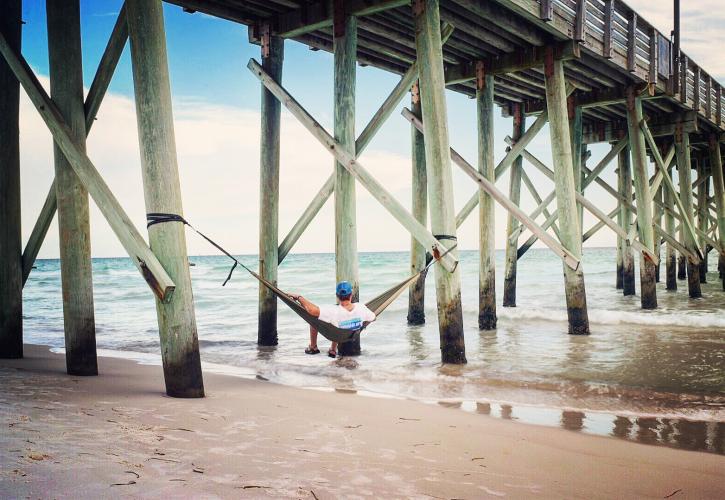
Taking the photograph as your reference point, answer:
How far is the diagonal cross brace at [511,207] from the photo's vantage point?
844 cm

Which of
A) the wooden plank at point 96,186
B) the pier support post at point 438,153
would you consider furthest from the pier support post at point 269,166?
the wooden plank at point 96,186

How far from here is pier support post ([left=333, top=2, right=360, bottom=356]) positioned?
730 centimetres

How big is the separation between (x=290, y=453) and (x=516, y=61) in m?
8.04

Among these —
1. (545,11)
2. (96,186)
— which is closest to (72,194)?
(96,186)

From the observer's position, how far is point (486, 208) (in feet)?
33.1

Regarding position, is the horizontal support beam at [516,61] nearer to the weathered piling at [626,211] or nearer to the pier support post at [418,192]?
the pier support post at [418,192]

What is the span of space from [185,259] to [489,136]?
6636mm

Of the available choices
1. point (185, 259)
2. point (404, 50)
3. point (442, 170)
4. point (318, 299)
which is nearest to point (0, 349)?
point (185, 259)

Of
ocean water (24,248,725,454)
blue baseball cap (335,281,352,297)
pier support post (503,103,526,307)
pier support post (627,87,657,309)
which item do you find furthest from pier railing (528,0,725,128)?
ocean water (24,248,725,454)

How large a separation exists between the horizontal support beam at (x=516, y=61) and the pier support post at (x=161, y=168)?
661cm

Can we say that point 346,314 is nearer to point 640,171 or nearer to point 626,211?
point 640,171

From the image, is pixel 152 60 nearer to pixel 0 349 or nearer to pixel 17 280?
pixel 17 280

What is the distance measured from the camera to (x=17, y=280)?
5797 mm

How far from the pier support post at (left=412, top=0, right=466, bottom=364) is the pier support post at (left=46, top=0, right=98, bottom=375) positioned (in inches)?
139
